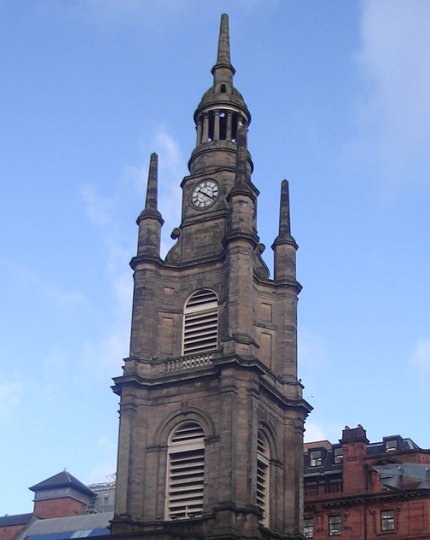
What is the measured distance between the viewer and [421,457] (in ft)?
271

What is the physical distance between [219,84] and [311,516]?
29622 mm

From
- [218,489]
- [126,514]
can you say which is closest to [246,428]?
[218,489]

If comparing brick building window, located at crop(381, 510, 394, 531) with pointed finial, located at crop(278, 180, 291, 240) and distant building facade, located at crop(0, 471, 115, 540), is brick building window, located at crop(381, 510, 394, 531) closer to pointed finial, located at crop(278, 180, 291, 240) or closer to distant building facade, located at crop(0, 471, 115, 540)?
distant building facade, located at crop(0, 471, 115, 540)

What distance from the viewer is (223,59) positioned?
7400 cm

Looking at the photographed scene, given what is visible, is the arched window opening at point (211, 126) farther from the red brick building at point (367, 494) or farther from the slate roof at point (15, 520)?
the slate roof at point (15, 520)

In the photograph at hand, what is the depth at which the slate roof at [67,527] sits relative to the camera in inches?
3255

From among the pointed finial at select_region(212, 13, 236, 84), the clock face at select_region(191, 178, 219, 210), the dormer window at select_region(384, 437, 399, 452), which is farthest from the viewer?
the dormer window at select_region(384, 437, 399, 452)

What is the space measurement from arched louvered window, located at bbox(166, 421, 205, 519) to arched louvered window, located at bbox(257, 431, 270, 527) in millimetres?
3140

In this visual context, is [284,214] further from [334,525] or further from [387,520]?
[334,525]

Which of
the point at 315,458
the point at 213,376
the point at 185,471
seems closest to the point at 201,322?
the point at 213,376

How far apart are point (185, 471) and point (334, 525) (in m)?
22.8

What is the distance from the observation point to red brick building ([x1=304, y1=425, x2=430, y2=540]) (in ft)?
248

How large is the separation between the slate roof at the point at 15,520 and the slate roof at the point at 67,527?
1338mm

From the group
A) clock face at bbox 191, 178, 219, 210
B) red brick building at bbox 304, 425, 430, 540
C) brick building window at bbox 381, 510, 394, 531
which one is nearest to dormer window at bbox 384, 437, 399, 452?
red brick building at bbox 304, 425, 430, 540
